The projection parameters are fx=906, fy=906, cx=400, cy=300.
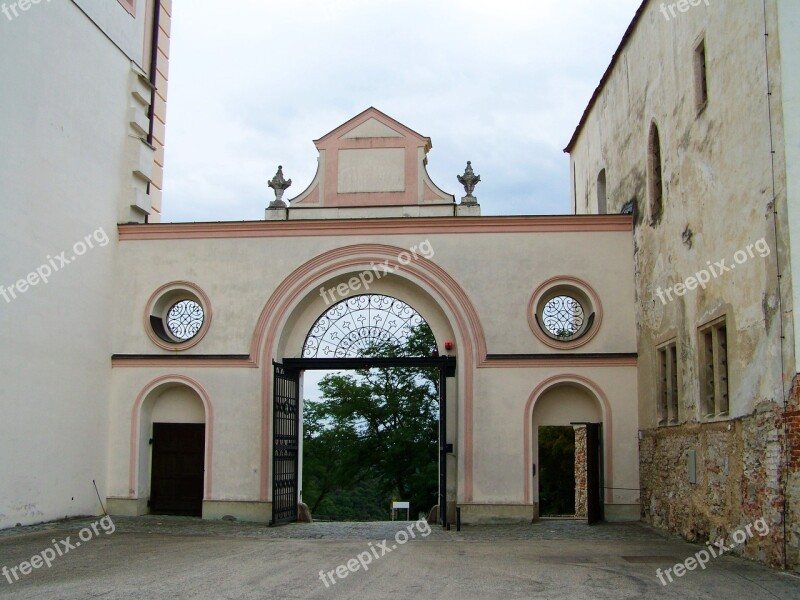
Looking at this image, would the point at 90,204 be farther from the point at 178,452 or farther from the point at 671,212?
the point at 671,212

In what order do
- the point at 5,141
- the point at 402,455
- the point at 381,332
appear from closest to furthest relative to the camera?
the point at 5,141 < the point at 381,332 < the point at 402,455

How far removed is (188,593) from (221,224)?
1046 centimetres

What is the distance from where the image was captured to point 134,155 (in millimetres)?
19703

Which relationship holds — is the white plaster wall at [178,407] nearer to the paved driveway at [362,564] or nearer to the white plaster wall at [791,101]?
the paved driveway at [362,564]

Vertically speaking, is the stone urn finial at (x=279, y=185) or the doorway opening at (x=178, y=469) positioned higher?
the stone urn finial at (x=279, y=185)

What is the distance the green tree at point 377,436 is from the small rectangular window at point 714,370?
817 inches

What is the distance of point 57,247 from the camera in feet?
55.3

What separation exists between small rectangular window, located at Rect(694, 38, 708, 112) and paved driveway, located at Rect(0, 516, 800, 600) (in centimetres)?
689

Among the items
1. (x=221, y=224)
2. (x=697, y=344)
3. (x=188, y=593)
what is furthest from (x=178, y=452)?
(x=697, y=344)

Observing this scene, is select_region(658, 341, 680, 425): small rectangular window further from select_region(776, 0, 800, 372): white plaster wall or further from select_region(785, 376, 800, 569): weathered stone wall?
select_region(776, 0, 800, 372): white plaster wall

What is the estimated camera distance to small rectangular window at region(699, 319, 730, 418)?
13.3 metres

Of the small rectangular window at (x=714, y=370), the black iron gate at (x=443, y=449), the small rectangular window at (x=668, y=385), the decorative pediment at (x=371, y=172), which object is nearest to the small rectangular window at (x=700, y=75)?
the small rectangular window at (x=714, y=370)

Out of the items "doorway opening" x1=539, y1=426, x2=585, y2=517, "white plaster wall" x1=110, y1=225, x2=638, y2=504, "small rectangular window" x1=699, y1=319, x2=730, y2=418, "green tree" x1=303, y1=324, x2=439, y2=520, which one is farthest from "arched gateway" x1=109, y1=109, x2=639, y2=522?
"doorway opening" x1=539, y1=426, x2=585, y2=517

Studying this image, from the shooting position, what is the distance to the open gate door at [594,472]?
17.5 metres
